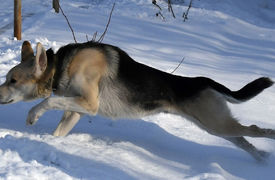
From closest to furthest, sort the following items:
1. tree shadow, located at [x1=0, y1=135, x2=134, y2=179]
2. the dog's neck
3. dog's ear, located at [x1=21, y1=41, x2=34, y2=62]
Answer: tree shadow, located at [x1=0, y1=135, x2=134, y2=179], the dog's neck, dog's ear, located at [x1=21, y1=41, x2=34, y2=62]

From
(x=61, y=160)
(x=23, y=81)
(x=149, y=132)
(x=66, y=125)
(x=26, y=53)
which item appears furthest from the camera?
(x=149, y=132)

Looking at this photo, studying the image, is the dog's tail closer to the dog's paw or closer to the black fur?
the black fur

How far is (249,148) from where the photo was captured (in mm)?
4734

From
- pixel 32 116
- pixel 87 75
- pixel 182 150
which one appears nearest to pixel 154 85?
pixel 87 75

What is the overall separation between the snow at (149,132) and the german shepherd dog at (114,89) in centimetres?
39

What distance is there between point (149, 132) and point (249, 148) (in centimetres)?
131

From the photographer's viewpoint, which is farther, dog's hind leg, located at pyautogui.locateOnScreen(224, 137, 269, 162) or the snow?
dog's hind leg, located at pyautogui.locateOnScreen(224, 137, 269, 162)

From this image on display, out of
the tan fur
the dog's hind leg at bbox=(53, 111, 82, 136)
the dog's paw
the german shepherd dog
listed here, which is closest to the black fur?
the german shepherd dog

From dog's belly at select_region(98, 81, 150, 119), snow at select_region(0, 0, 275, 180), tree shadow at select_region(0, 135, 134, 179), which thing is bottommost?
snow at select_region(0, 0, 275, 180)

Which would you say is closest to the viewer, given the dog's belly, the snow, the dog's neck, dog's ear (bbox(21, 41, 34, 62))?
the snow

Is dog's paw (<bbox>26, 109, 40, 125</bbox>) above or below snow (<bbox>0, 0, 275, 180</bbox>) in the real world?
above

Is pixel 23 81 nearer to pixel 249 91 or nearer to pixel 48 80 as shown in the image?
pixel 48 80

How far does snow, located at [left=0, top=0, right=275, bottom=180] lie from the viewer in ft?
11.8

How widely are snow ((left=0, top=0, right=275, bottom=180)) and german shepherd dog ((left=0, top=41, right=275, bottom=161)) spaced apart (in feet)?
1.28
